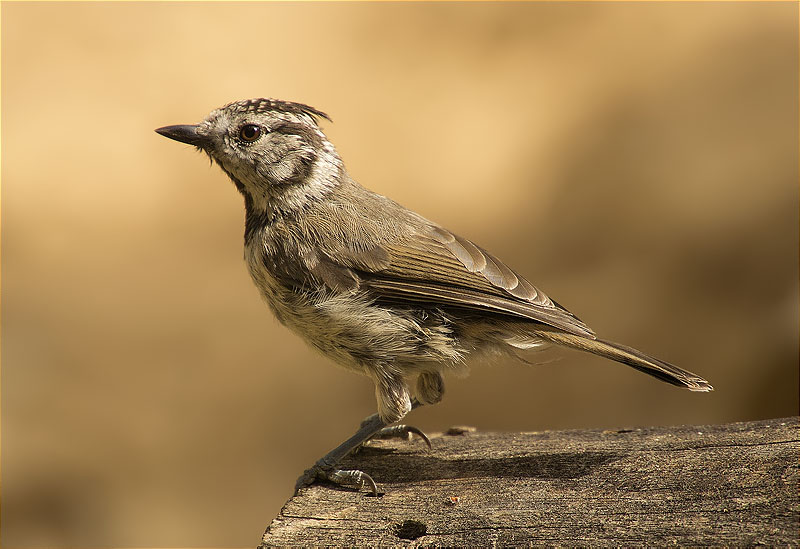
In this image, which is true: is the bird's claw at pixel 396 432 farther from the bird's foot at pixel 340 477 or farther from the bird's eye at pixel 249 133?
the bird's eye at pixel 249 133

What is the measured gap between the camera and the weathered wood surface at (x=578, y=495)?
9.04 feet

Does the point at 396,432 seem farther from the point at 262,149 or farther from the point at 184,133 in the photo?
the point at 184,133

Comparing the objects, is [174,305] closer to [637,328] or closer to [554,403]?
[554,403]

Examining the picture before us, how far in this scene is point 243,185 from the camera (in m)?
4.16

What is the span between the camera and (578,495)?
10.1 feet

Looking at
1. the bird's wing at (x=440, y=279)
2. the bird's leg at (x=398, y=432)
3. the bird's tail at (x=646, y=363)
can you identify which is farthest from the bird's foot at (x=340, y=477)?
the bird's tail at (x=646, y=363)

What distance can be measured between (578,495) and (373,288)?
1328 mm

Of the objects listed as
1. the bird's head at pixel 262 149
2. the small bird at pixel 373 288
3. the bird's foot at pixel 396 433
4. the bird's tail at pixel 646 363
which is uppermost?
the bird's head at pixel 262 149

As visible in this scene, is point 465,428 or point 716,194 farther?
point 716,194

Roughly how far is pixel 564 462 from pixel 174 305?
13.0 ft

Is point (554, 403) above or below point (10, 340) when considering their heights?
below

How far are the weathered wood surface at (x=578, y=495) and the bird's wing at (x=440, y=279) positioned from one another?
25.3 inches

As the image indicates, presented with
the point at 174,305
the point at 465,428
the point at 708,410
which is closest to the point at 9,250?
the point at 174,305

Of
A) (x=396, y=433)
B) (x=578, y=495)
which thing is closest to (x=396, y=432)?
(x=396, y=433)
